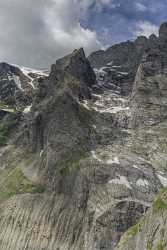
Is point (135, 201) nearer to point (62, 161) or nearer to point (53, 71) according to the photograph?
point (62, 161)

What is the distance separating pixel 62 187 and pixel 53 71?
249ft

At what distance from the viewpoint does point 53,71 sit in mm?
168375

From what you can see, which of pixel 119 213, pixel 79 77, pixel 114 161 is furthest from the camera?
pixel 79 77

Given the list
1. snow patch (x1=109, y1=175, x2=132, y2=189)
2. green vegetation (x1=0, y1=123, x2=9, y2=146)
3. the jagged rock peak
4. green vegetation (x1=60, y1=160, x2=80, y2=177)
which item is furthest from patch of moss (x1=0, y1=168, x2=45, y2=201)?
the jagged rock peak

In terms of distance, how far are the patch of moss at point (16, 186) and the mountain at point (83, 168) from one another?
355 mm

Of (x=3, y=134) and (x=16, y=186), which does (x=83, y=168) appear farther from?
(x=3, y=134)

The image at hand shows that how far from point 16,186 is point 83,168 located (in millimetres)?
26966

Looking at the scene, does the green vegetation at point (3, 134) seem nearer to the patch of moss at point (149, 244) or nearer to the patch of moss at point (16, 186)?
the patch of moss at point (16, 186)

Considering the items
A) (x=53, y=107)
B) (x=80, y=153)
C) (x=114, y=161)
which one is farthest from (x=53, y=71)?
(x=114, y=161)

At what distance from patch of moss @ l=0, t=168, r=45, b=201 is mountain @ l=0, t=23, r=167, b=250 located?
35cm

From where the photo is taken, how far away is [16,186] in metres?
119

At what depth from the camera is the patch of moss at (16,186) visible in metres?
114

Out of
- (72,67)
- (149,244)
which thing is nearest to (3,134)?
(72,67)

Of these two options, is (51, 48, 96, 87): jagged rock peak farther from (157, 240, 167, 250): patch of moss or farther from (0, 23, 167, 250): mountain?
(157, 240, 167, 250): patch of moss
